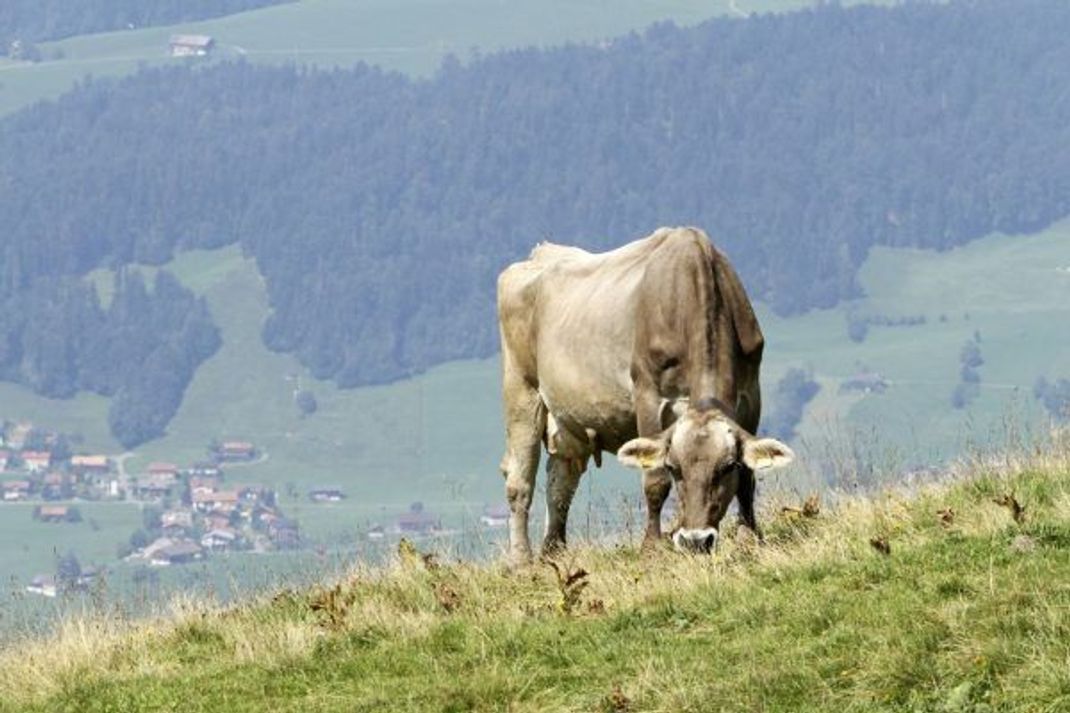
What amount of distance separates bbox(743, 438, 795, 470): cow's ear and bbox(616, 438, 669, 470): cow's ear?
2.14 feet

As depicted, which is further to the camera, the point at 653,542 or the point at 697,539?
the point at 653,542

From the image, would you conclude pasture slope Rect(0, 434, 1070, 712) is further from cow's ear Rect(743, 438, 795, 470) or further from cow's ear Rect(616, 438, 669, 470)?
cow's ear Rect(616, 438, 669, 470)

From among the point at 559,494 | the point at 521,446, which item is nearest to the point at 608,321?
the point at 559,494

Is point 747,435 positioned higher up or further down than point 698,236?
further down

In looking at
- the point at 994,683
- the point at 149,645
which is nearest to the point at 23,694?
the point at 149,645

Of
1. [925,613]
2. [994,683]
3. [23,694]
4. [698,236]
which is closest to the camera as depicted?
[994,683]

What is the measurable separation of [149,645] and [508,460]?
21.7 ft

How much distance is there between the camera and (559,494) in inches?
904

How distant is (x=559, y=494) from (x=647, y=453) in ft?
12.1

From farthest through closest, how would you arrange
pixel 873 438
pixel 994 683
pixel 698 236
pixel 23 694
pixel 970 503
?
pixel 873 438
pixel 698 236
pixel 970 503
pixel 23 694
pixel 994 683

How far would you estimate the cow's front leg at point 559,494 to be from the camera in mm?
22969

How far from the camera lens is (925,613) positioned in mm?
14070

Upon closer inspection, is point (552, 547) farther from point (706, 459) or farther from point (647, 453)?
point (706, 459)

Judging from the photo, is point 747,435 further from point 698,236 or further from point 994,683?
point 994,683
